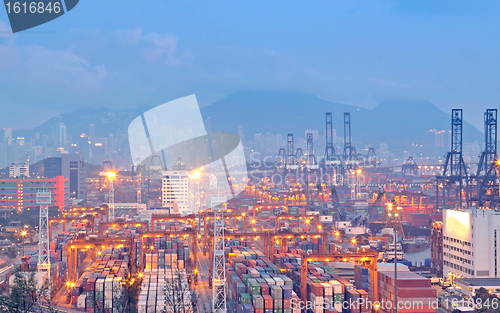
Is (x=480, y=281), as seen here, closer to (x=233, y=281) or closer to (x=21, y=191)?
(x=233, y=281)

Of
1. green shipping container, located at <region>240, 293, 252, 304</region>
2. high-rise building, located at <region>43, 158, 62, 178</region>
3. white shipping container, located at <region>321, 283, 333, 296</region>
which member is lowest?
green shipping container, located at <region>240, 293, 252, 304</region>

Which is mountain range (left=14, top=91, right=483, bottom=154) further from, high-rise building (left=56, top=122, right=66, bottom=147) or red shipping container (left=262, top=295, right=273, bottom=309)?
red shipping container (left=262, top=295, right=273, bottom=309)

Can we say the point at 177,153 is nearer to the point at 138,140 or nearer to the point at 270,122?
the point at 138,140

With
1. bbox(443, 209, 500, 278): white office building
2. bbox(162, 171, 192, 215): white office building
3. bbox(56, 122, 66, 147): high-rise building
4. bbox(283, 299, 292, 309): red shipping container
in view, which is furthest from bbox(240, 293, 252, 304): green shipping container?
bbox(56, 122, 66, 147): high-rise building

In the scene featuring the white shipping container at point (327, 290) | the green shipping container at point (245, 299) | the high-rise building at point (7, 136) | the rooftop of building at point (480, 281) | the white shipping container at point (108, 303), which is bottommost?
the white shipping container at point (108, 303)

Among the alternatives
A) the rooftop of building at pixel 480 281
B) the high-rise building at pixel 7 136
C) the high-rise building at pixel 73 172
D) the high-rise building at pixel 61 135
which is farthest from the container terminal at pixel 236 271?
the high-rise building at pixel 7 136

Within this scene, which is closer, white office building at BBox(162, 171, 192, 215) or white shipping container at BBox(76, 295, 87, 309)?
white shipping container at BBox(76, 295, 87, 309)

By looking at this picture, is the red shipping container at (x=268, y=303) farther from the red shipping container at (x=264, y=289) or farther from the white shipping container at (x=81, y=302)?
the white shipping container at (x=81, y=302)

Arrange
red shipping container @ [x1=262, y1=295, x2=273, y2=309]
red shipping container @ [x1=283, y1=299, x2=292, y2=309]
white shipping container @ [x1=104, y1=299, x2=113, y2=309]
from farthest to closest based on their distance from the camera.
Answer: white shipping container @ [x1=104, y1=299, x2=113, y2=309] < red shipping container @ [x1=283, y1=299, x2=292, y2=309] < red shipping container @ [x1=262, y1=295, x2=273, y2=309]
